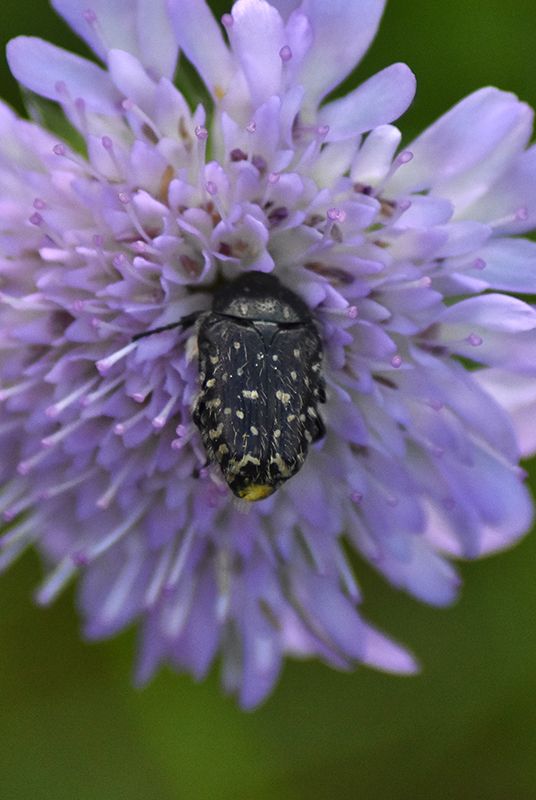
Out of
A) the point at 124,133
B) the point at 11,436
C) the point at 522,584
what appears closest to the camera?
the point at 124,133

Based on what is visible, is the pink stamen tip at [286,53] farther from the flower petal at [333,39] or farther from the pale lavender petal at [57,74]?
the pale lavender petal at [57,74]

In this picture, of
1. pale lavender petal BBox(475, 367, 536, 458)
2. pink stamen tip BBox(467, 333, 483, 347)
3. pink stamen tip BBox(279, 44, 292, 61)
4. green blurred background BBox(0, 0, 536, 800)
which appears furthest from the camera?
green blurred background BBox(0, 0, 536, 800)

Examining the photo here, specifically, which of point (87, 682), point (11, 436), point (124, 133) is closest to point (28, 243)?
point (124, 133)

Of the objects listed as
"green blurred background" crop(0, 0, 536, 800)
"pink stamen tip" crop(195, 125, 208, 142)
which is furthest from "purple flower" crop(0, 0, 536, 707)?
"green blurred background" crop(0, 0, 536, 800)

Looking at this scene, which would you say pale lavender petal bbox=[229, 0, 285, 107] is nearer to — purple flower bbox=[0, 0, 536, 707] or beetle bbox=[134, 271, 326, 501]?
purple flower bbox=[0, 0, 536, 707]

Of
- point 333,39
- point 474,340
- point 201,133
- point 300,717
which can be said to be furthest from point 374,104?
point 300,717

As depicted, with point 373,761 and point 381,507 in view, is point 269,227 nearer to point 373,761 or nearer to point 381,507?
point 381,507
